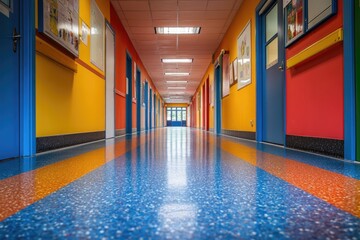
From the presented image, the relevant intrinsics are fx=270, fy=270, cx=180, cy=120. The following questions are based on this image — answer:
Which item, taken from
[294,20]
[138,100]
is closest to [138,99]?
[138,100]

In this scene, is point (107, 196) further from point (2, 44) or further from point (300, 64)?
point (300, 64)

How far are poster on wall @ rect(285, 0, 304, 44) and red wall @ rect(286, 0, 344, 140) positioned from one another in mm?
106

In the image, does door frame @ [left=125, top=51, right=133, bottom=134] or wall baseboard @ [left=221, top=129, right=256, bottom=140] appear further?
door frame @ [left=125, top=51, right=133, bottom=134]

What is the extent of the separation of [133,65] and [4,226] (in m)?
8.75

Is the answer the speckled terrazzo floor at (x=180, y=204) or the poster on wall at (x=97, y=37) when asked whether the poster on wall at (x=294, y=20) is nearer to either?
the speckled terrazzo floor at (x=180, y=204)

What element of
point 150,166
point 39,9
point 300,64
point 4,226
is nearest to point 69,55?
point 39,9

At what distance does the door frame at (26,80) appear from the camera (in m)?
2.60

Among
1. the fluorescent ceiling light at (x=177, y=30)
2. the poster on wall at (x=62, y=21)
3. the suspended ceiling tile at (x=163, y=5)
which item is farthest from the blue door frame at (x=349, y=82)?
the fluorescent ceiling light at (x=177, y=30)

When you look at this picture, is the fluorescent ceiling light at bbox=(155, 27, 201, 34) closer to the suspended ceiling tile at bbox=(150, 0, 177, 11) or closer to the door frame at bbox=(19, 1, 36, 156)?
the suspended ceiling tile at bbox=(150, 0, 177, 11)

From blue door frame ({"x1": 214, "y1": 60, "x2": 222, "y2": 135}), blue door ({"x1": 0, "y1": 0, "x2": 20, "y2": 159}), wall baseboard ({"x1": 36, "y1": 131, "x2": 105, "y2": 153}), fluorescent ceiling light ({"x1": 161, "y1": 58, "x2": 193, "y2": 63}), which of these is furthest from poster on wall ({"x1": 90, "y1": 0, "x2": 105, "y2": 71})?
fluorescent ceiling light ({"x1": 161, "y1": 58, "x2": 193, "y2": 63})

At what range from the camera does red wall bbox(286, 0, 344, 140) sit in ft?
7.95

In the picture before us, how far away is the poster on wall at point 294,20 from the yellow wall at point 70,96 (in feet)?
9.57

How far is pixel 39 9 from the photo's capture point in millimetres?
2854

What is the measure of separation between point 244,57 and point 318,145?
341 cm
